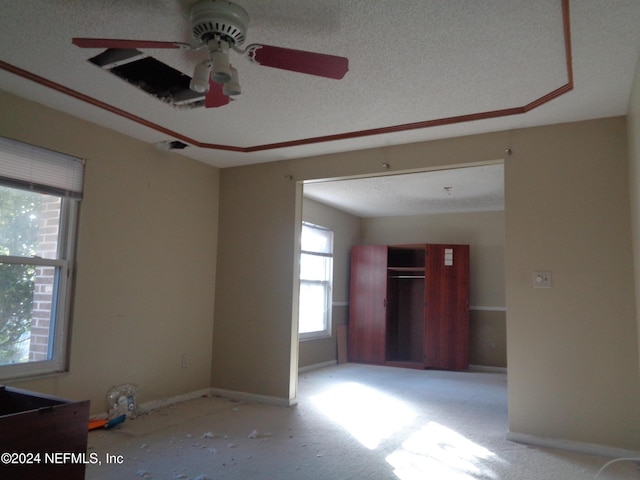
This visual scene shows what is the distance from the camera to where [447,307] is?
680 cm

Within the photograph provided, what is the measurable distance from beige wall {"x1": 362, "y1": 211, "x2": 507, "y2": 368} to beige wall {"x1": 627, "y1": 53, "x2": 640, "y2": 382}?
3915mm

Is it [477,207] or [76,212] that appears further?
[477,207]

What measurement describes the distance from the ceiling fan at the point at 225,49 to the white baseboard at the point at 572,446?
2891mm

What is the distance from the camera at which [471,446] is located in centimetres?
331

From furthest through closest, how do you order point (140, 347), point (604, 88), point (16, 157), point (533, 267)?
1. point (140, 347)
2. point (533, 267)
3. point (16, 157)
4. point (604, 88)

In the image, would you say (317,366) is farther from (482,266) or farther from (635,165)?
(635,165)

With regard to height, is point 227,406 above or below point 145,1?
below

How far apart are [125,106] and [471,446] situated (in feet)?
11.5

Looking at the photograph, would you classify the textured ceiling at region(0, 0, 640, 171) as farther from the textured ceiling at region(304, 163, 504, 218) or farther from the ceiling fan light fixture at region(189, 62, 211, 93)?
the textured ceiling at region(304, 163, 504, 218)

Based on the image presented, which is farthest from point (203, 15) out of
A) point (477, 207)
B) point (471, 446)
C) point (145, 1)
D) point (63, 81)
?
point (477, 207)

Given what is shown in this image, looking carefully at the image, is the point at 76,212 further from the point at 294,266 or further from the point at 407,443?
the point at 407,443

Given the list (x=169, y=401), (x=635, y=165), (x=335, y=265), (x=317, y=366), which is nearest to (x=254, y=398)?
(x=169, y=401)

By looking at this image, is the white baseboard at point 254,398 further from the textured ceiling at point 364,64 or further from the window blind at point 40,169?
the textured ceiling at point 364,64

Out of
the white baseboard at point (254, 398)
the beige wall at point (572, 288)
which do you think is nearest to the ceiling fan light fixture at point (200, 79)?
the beige wall at point (572, 288)
